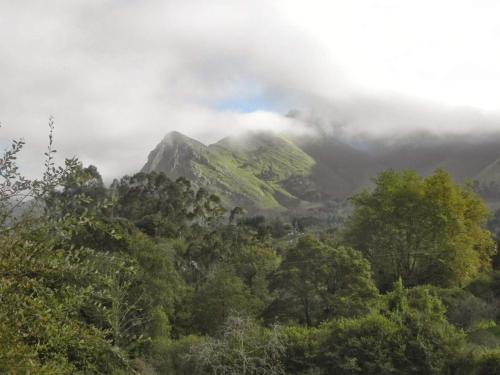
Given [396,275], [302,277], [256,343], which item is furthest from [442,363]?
[396,275]

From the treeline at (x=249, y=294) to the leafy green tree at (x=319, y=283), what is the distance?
3.8 inches

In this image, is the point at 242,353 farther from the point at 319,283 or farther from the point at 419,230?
the point at 419,230

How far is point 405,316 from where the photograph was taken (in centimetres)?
2702

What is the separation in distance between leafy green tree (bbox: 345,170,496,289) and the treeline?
0.45ft

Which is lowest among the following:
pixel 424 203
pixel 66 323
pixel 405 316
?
pixel 405 316

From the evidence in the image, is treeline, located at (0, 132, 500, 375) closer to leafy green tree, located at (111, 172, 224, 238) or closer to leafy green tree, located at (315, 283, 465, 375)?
leafy green tree, located at (315, 283, 465, 375)

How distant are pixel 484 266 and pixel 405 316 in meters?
31.5

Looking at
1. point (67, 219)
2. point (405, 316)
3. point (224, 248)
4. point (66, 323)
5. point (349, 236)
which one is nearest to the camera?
point (67, 219)

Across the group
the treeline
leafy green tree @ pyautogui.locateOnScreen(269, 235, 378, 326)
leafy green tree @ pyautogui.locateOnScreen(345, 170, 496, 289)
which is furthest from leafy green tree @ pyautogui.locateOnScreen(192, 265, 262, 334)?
leafy green tree @ pyautogui.locateOnScreen(345, 170, 496, 289)

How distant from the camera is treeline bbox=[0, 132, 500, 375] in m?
7.32

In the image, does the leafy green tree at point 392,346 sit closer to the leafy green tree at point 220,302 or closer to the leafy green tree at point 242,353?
the leafy green tree at point 242,353

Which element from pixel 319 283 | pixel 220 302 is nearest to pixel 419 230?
pixel 319 283

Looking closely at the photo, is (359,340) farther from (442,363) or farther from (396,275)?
(396,275)

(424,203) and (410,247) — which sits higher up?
(424,203)
